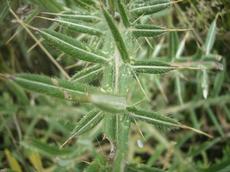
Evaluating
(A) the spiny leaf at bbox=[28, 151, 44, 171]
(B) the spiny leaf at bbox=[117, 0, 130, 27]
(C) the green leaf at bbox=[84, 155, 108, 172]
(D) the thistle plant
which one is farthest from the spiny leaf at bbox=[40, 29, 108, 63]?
(A) the spiny leaf at bbox=[28, 151, 44, 171]

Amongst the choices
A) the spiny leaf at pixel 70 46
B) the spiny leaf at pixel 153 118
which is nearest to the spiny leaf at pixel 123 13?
the spiny leaf at pixel 70 46

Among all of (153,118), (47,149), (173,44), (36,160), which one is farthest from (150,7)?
(36,160)

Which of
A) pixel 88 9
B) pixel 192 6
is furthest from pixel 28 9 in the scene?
pixel 192 6

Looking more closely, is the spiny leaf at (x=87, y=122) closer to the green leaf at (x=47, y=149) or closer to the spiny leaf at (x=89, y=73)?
the spiny leaf at (x=89, y=73)

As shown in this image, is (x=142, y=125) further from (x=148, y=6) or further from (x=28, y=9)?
(x=148, y=6)

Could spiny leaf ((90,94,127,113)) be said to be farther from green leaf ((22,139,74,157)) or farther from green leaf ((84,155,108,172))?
green leaf ((22,139,74,157))

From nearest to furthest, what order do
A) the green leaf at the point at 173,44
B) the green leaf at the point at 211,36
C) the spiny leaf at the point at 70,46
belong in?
the spiny leaf at the point at 70,46 < the green leaf at the point at 211,36 < the green leaf at the point at 173,44
